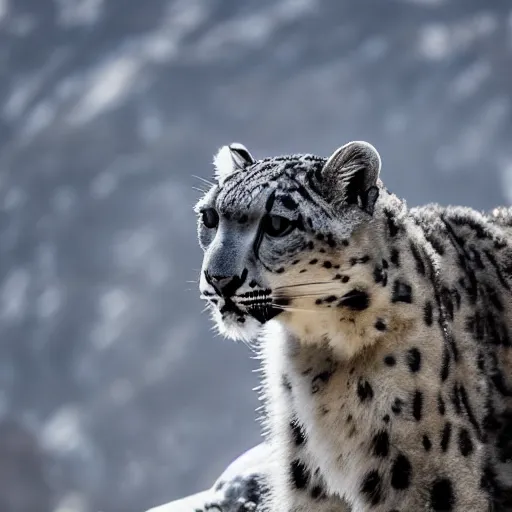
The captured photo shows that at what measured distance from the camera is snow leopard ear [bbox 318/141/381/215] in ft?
15.9

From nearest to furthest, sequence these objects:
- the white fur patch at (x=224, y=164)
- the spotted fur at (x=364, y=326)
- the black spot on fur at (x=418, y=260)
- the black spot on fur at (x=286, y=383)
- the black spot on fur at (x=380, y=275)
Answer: the spotted fur at (x=364, y=326)
the black spot on fur at (x=380, y=275)
the black spot on fur at (x=418, y=260)
the white fur patch at (x=224, y=164)
the black spot on fur at (x=286, y=383)

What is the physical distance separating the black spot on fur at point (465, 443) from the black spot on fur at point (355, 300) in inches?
26.6

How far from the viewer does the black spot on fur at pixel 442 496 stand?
474 cm

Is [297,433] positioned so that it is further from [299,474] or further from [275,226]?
[275,226]

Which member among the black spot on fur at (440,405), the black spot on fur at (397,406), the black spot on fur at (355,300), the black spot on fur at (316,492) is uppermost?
the black spot on fur at (355,300)

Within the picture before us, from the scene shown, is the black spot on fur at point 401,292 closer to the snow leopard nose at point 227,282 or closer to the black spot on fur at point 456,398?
the black spot on fur at point 456,398

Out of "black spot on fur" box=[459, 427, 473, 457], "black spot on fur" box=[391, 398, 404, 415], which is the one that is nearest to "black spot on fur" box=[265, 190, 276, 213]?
"black spot on fur" box=[391, 398, 404, 415]

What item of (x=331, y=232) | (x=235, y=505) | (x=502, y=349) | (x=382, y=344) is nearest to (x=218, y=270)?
(x=331, y=232)

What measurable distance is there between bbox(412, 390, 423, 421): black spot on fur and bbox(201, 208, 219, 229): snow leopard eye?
1116mm

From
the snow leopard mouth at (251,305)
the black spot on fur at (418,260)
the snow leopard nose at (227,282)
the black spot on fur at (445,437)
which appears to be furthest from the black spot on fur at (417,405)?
the snow leopard nose at (227,282)

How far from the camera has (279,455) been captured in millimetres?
5469

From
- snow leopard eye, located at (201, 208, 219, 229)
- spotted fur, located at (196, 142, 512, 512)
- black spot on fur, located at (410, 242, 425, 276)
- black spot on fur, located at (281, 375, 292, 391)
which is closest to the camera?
spotted fur, located at (196, 142, 512, 512)

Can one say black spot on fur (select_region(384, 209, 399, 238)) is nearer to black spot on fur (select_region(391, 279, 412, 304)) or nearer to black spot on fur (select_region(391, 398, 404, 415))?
black spot on fur (select_region(391, 279, 412, 304))

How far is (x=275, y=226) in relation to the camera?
4633mm
